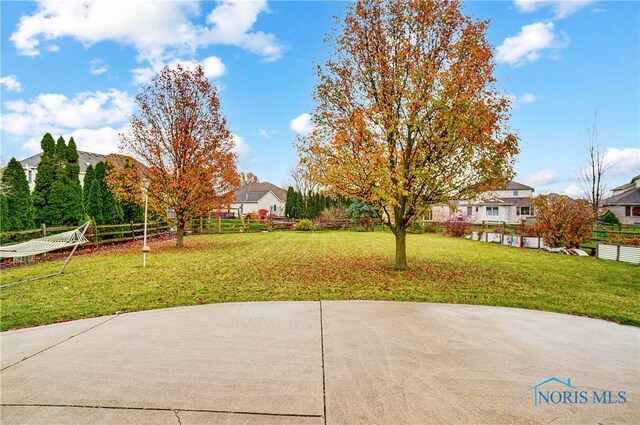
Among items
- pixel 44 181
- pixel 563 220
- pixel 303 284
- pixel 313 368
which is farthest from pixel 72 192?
pixel 563 220

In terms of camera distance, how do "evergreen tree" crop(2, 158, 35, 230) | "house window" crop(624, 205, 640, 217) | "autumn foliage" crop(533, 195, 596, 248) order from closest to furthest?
"evergreen tree" crop(2, 158, 35, 230), "autumn foliage" crop(533, 195, 596, 248), "house window" crop(624, 205, 640, 217)

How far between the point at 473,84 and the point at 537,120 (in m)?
6.99

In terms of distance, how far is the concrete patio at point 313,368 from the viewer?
7.79 feet

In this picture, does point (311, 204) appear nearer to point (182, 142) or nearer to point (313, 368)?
point (182, 142)

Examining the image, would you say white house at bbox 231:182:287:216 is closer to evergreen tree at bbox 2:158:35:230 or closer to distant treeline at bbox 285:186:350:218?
distant treeline at bbox 285:186:350:218

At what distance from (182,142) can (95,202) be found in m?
5.89

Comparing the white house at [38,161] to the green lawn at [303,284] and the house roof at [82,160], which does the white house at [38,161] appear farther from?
the green lawn at [303,284]

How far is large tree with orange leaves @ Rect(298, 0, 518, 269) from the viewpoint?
8.01m

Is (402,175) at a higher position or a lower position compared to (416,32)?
lower

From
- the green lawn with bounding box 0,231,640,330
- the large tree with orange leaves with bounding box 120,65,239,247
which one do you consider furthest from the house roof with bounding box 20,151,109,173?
the green lawn with bounding box 0,231,640,330

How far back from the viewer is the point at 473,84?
8227mm

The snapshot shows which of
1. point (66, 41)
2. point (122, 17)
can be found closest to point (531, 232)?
point (122, 17)

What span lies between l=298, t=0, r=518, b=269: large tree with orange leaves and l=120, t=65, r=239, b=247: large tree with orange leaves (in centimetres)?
672

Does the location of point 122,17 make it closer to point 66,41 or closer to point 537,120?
point 66,41
